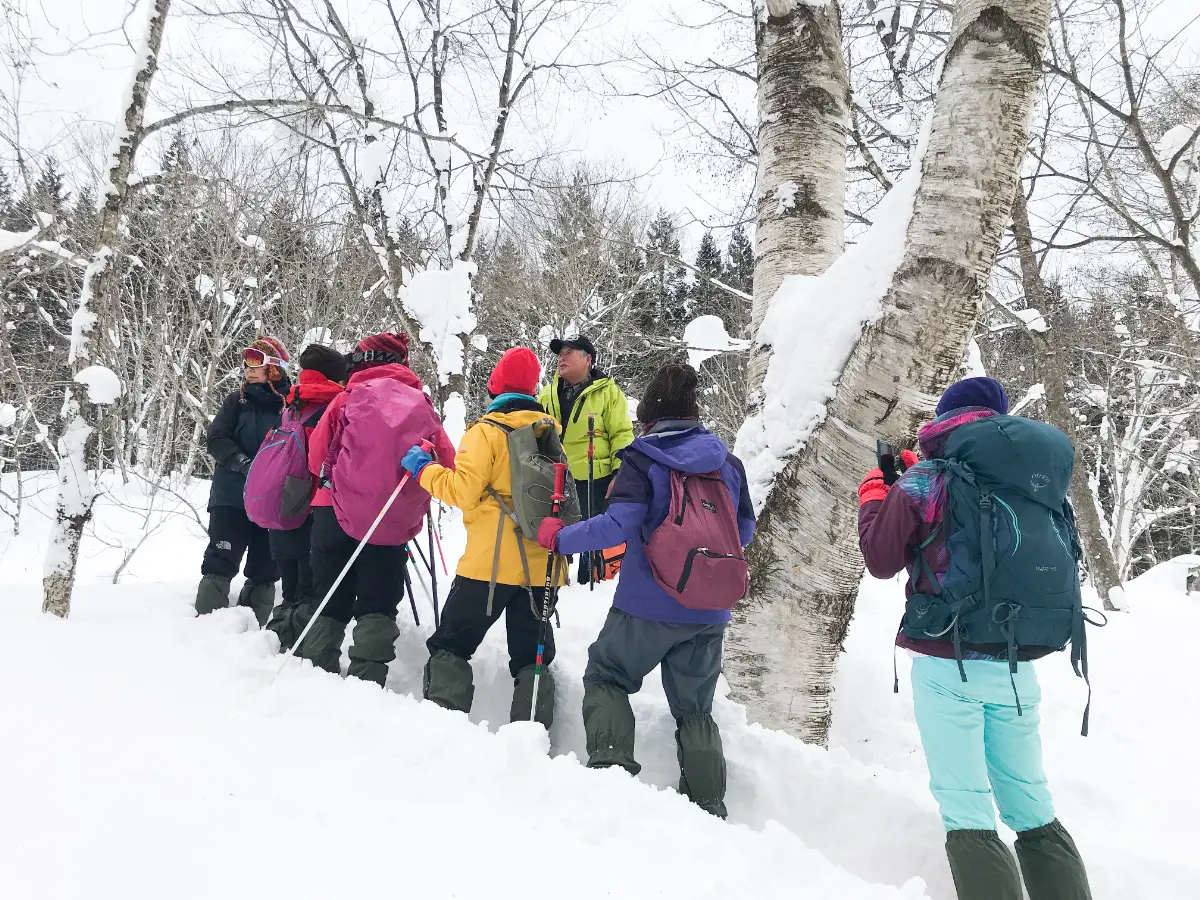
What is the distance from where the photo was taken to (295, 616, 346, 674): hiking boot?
11.2 ft

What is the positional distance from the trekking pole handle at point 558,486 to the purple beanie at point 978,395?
5.32 feet

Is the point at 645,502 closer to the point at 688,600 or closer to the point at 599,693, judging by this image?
the point at 688,600

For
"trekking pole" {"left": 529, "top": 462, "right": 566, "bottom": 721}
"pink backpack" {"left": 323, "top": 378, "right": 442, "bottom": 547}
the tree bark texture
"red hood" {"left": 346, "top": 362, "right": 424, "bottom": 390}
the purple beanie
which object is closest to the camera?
the purple beanie

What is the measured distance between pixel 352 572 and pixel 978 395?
3005 millimetres

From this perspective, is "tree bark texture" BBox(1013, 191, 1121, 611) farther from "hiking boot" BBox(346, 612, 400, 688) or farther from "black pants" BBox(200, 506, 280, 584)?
"black pants" BBox(200, 506, 280, 584)

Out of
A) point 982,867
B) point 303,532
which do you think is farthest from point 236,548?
point 982,867

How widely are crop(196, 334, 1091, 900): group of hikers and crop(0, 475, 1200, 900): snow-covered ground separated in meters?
0.30

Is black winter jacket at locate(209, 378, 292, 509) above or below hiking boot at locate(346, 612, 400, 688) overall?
above

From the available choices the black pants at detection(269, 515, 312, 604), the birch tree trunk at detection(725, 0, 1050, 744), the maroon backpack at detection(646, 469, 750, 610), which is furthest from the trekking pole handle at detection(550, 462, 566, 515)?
the black pants at detection(269, 515, 312, 604)

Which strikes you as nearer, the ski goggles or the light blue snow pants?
the light blue snow pants

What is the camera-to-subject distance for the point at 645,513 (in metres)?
2.68

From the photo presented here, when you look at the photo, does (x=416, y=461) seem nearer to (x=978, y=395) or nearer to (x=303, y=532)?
(x=303, y=532)

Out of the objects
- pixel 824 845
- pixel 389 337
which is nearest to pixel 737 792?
pixel 824 845

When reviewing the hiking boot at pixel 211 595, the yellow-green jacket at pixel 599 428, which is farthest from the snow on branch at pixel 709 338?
the hiking boot at pixel 211 595
